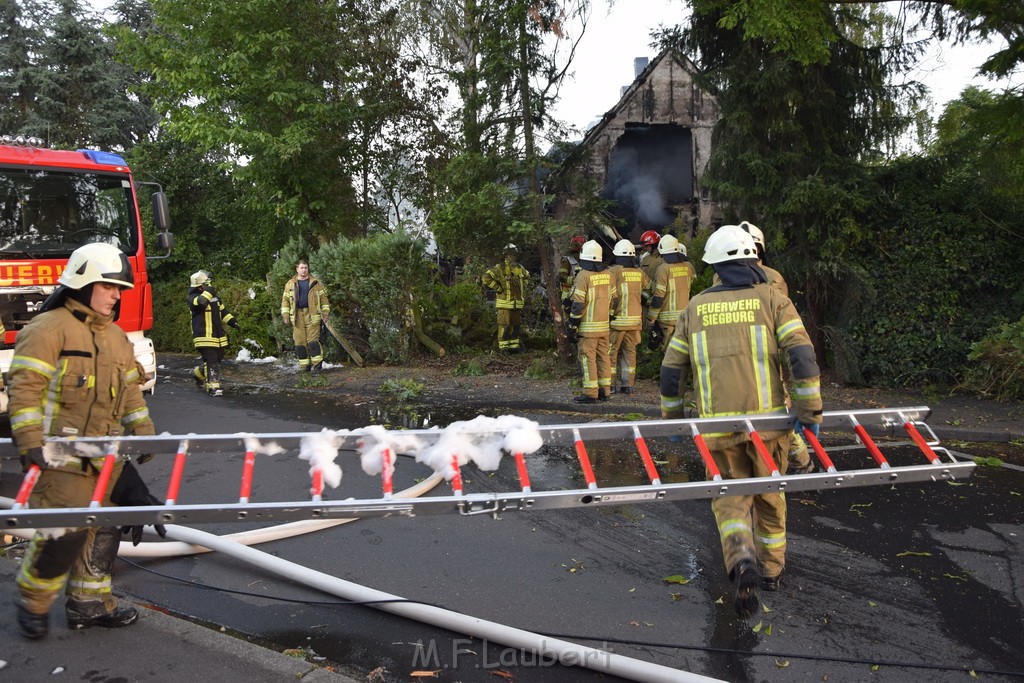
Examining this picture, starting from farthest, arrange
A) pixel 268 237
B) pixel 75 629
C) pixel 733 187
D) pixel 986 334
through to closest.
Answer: pixel 268 237 < pixel 733 187 < pixel 986 334 < pixel 75 629

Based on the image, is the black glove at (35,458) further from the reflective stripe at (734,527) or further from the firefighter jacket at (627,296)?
the firefighter jacket at (627,296)

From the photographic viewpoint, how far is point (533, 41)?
36.0 ft

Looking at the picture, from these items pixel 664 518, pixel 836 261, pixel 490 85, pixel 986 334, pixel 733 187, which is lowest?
pixel 664 518

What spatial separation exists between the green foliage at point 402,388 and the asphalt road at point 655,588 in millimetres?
4071

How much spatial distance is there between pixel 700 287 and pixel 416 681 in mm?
8541

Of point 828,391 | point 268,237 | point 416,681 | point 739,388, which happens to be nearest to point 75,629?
point 416,681

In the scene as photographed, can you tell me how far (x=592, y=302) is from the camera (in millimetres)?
9484

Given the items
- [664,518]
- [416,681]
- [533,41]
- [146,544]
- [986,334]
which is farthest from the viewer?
[533,41]

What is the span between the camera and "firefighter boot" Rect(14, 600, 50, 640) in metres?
3.66

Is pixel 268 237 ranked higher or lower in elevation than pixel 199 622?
higher

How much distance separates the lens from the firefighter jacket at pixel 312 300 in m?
12.6

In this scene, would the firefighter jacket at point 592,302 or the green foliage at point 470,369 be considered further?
the green foliage at point 470,369

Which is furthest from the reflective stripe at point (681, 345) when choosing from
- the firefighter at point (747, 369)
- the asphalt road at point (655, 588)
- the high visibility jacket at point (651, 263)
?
the high visibility jacket at point (651, 263)

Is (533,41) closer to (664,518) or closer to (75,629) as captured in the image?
(664,518)
